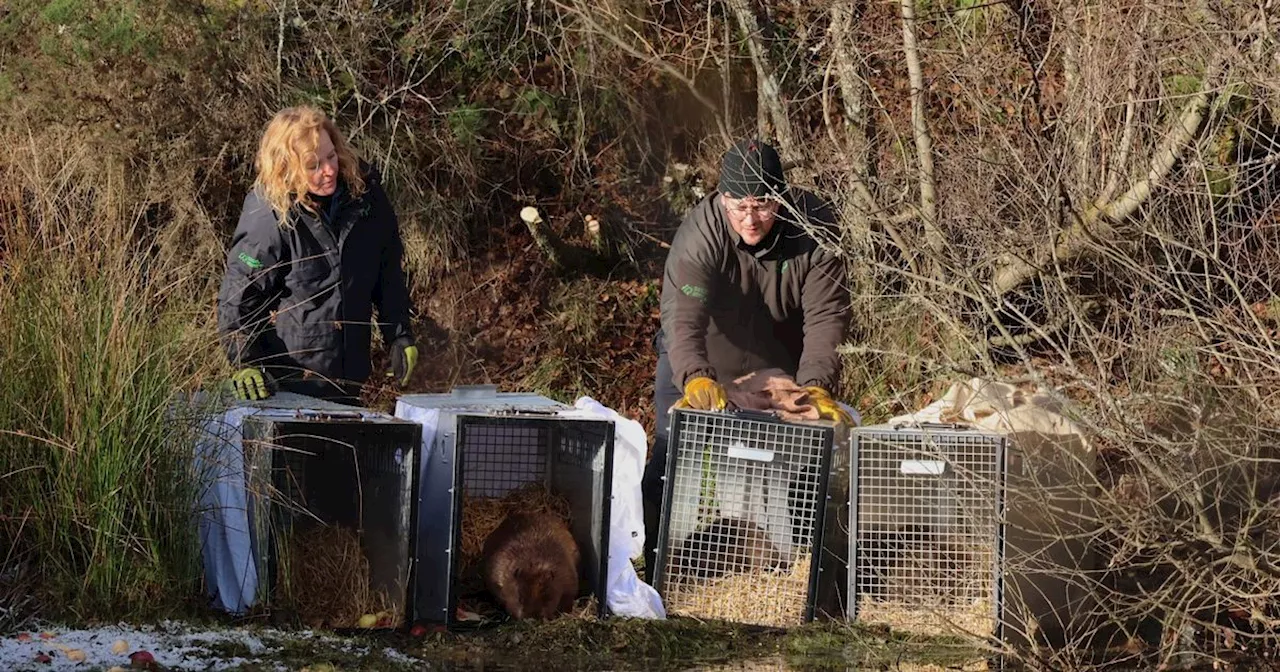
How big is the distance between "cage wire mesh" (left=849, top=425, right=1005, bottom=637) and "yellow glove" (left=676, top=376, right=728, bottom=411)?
0.58 meters

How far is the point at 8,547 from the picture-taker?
210 inches

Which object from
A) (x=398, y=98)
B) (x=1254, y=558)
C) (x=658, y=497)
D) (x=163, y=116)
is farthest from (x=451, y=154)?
(x=1254, y=558)

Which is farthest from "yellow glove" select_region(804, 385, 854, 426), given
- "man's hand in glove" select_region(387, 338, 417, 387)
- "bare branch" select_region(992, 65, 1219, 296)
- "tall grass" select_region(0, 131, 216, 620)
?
"tall grass" select_region(0, 131, 216, 620)

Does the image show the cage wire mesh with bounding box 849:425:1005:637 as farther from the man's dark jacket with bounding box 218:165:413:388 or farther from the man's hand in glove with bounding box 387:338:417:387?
the man's dark jacket with bounding box 218:165:413:388

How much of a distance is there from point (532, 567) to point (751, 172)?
1844mm

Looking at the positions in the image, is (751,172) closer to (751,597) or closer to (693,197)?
(751,597)

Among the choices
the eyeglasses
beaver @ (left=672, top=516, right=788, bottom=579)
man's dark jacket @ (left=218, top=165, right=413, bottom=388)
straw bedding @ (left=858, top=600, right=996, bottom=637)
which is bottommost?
straw bedding @ (left=858, top=600, right=996, bottom=637)

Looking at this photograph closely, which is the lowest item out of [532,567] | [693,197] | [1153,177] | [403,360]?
[532,567]

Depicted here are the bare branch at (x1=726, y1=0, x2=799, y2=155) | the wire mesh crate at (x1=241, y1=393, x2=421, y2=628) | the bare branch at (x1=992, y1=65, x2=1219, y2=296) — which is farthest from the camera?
the bare branch at (x1=726, y1=0, x2=799, y2=155)

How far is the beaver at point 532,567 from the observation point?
19.1ft

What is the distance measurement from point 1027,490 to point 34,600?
359 centimetres

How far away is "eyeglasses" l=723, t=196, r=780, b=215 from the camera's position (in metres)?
6.34

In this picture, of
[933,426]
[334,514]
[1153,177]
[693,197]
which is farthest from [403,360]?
[693,197]

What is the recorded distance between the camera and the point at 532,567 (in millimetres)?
5824
